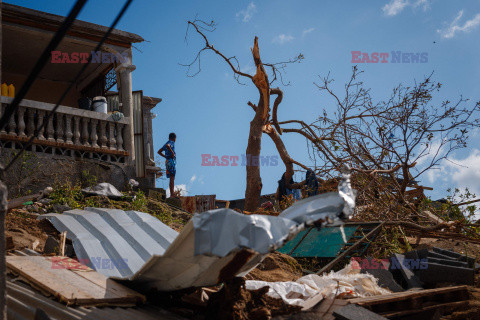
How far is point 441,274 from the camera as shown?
6.55m

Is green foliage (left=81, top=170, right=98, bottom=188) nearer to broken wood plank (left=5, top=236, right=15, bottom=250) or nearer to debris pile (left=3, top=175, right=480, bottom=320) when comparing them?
debris pile (left=3, top=175, right=480, bottom=320)

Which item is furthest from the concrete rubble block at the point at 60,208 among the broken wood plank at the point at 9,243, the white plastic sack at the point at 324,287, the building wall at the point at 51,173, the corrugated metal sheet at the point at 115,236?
the white plastic sack at the point at 324,287

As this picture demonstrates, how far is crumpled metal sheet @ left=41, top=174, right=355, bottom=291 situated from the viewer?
10.4ft

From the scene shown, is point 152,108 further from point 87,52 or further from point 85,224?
point 85,224

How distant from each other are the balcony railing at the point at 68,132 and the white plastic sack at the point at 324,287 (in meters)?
7.02

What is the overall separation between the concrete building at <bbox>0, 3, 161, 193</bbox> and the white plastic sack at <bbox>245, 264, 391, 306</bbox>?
6.73m

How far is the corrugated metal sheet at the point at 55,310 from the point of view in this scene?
3674 millimetres

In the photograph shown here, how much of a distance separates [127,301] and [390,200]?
652 cm

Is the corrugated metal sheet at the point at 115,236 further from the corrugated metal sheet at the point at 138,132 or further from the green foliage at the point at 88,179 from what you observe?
the corrugated metal sheet at the point at 138,132

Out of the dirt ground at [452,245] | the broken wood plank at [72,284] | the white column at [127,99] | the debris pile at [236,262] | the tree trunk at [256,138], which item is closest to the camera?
the debris pile at [236,262]

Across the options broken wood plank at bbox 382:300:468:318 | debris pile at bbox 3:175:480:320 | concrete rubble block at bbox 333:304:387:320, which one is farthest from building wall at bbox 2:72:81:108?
concrete rubble block at bbox 333:304:387:320

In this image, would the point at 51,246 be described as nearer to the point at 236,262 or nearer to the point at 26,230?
the point at 26,230

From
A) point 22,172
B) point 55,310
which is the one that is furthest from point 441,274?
point 22,172

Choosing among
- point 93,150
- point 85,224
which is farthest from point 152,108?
point 85,224
